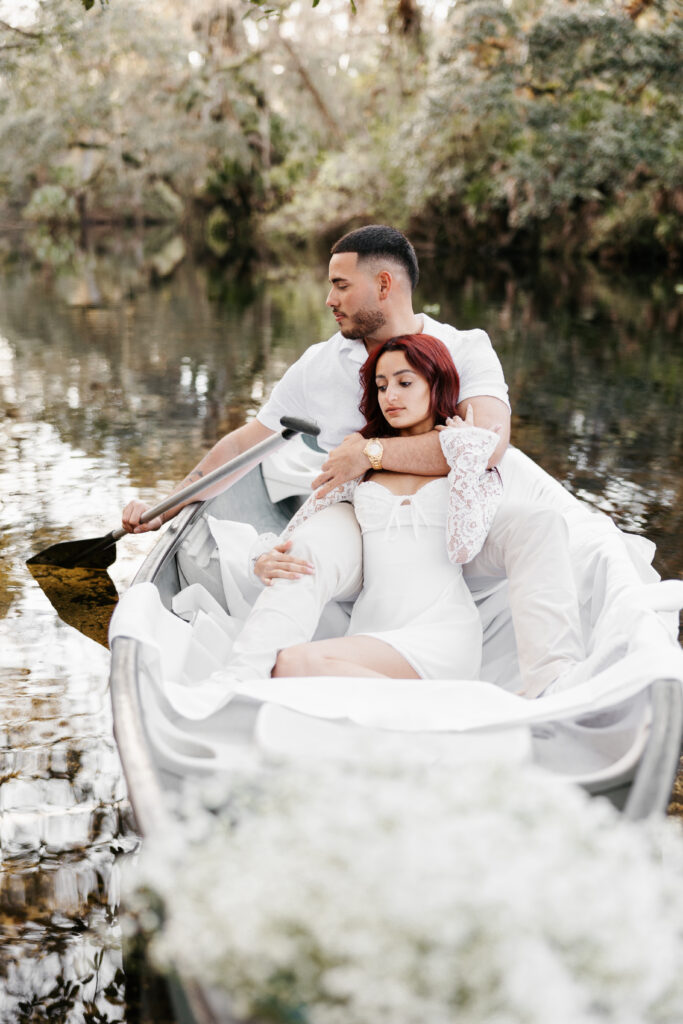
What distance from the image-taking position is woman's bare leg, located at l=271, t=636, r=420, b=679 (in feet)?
6.68

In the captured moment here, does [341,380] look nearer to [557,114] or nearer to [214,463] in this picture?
[214,463]

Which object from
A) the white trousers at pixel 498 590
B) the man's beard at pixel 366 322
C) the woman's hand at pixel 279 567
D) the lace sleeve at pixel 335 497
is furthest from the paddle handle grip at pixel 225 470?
the woman's hand at pixel 279 567

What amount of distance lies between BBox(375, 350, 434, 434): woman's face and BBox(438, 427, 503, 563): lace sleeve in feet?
0.46

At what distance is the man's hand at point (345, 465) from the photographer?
262cm

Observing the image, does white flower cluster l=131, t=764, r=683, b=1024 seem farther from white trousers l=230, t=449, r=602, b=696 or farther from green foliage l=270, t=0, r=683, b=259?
green foliage l=270, t=0, r=683, b=259

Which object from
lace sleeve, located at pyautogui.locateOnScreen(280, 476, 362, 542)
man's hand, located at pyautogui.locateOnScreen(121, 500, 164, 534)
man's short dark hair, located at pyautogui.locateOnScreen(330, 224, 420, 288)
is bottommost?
man's hand, located at pyautogui.locateOnScreen(121, 500, 164, 534)

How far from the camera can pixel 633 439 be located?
7.07 metres

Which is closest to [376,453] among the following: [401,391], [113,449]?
[401,391]

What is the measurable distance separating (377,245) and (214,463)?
952 mm

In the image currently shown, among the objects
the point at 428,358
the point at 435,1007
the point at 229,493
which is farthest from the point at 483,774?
the point at 229,493

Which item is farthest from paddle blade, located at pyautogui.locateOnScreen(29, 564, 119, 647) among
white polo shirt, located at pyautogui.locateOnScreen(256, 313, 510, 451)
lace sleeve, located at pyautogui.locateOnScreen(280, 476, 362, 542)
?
lace sleeve, located at pyautogui.locateOnScreen(280, 476, 362, 542)

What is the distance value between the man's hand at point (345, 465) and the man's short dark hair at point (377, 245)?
0.60 metres

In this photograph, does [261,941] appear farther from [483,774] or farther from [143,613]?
[143,613]

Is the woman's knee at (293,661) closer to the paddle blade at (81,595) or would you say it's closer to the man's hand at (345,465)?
the man's hand at (345,465)
